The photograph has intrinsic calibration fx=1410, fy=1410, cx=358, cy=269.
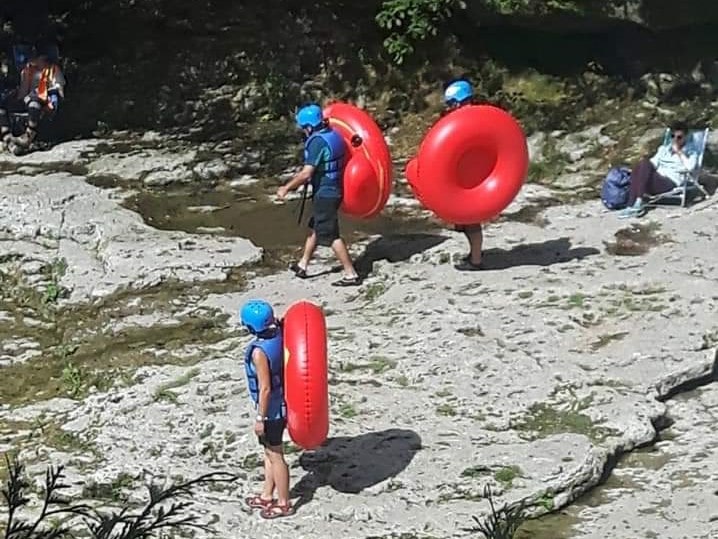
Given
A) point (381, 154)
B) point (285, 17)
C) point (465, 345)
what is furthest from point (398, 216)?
point (285, 17)

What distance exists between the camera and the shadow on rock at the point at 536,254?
8.56 m

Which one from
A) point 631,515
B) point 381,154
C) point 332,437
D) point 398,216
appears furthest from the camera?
point 398,216

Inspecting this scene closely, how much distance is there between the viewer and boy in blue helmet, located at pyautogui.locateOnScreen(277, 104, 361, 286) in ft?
26.6

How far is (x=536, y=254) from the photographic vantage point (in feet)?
28.7

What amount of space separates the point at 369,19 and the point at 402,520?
7211 millimetres

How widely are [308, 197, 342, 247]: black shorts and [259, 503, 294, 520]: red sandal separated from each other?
2.73 m

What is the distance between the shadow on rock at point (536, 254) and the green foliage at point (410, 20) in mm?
3430

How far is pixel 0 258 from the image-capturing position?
9.12m

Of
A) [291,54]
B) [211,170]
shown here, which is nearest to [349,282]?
[211,170]

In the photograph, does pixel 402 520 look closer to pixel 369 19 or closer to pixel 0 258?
pixel 0 258

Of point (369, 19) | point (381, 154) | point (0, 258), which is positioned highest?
point (369, 19)

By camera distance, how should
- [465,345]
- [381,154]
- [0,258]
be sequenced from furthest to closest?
[0,258] < [381,154] < [465,345]

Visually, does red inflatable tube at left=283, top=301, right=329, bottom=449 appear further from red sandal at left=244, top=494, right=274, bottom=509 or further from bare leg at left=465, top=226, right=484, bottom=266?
bare leg at left=465, top=226, right=484, bottom=266

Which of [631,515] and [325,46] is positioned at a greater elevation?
[325,46]
